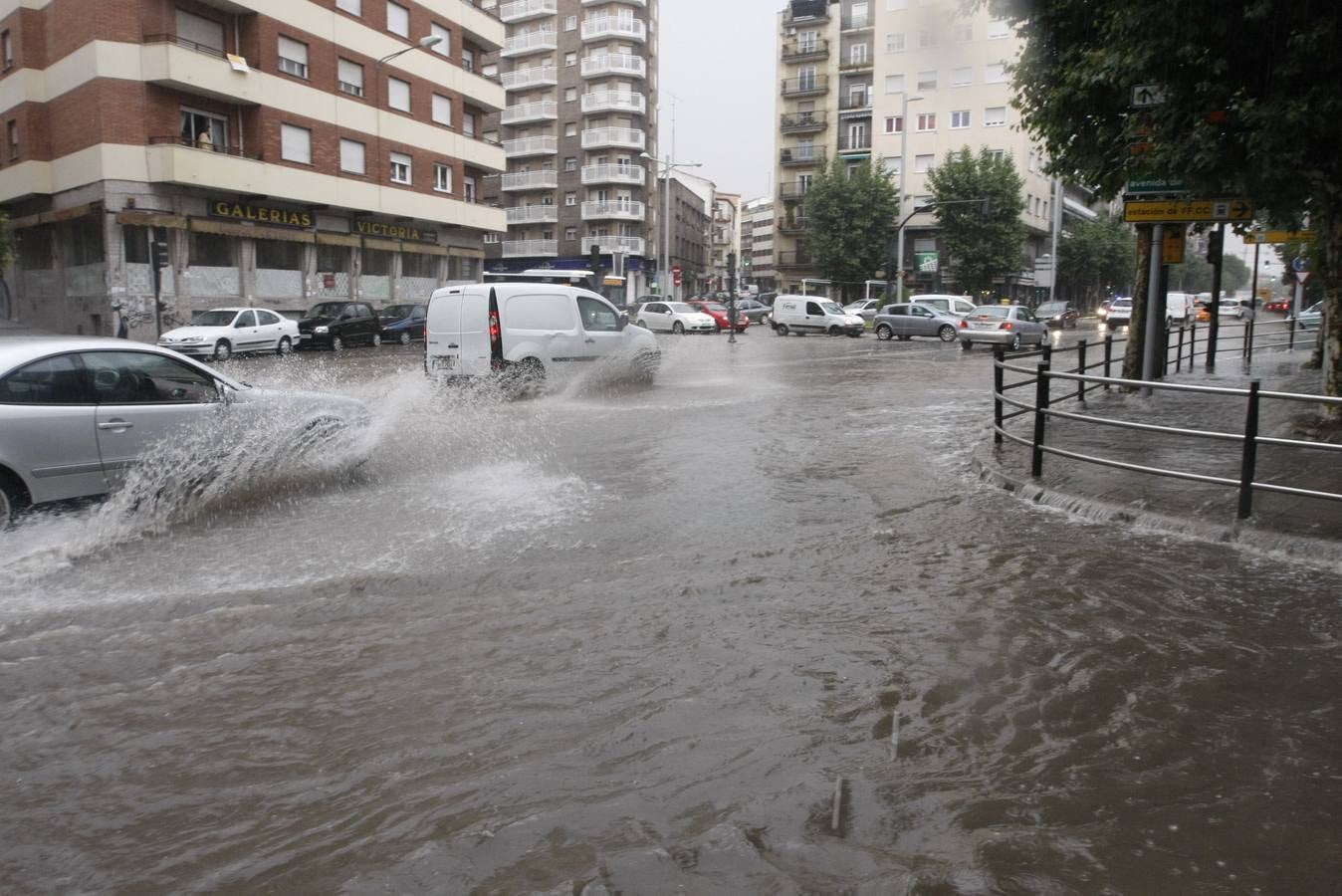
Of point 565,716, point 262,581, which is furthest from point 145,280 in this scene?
point 565,716

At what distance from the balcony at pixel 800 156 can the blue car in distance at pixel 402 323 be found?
47.2 m

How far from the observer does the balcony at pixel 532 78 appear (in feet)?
230

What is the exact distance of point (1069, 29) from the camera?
11789 millimetres

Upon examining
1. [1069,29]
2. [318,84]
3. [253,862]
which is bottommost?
[253,862]

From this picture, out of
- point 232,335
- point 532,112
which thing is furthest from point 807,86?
point 232,335

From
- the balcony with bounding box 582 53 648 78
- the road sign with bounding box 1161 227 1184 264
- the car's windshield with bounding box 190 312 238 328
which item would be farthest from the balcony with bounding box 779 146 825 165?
the road sign with bounding box 1161 227 1184 264

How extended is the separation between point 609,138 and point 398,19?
31663mm

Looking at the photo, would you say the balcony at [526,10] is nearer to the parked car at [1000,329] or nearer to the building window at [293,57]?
the building window at [293,57]

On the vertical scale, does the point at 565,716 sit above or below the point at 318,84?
below

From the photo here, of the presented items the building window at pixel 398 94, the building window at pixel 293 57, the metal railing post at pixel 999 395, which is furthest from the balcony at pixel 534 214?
the metal railing post at pixel 999 395

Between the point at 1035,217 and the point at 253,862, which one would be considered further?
the point at 1035,217

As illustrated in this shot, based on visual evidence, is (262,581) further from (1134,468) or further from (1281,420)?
(1281,420)

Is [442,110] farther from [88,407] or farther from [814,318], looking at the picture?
[88,407]

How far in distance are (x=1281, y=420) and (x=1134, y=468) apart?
15.6 ft
